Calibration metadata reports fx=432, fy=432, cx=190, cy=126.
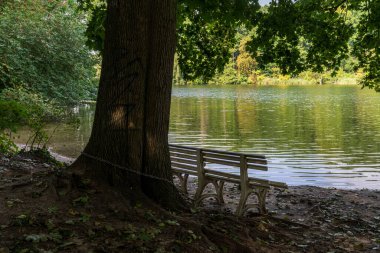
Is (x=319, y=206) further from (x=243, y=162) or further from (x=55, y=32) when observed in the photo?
(x=55, y=32)

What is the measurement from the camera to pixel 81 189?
16.2 ft

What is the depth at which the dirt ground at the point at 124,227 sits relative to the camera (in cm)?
404

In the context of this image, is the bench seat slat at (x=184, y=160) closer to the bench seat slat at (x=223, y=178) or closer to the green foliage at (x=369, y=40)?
the bench seat slat at (x=223, y=178)

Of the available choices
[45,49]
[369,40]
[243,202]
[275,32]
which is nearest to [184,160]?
[243,202]

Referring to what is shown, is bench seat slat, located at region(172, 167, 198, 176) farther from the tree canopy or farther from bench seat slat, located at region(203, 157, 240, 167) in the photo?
the tree canopy

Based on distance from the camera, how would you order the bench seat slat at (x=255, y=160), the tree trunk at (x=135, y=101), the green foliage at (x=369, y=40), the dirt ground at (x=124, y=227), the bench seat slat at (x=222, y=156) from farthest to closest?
1. the green foliage at (x=369, y=40)
2. the bench seat slat at (x=222, y=156)
3. the bench seat slat at (x=255, y=160)
4. the tree trunk at (x=135, y=101)
5. the dirt ground at (x=124, y=227)

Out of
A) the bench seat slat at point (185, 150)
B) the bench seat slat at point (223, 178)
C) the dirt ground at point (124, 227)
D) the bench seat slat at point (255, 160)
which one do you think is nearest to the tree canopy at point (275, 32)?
the bench seat slat at point (185, 150)

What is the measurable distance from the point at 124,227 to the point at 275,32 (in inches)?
277

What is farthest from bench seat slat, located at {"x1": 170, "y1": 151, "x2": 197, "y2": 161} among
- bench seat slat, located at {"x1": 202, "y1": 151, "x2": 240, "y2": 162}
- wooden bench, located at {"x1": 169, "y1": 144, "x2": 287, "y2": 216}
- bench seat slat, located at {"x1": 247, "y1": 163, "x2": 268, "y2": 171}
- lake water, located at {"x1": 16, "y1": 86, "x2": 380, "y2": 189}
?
lake water, located at {"x1": 16, "y1": 86, "x2": 380, "y2": 189}

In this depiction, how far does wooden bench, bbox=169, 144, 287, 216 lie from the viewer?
679 centimetres

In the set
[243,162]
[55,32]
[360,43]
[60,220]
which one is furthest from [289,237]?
[55,32]

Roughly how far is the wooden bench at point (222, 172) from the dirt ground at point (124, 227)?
0.39m

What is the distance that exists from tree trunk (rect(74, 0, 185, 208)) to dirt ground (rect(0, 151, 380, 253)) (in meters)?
0.34

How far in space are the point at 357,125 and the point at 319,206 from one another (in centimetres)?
2143
